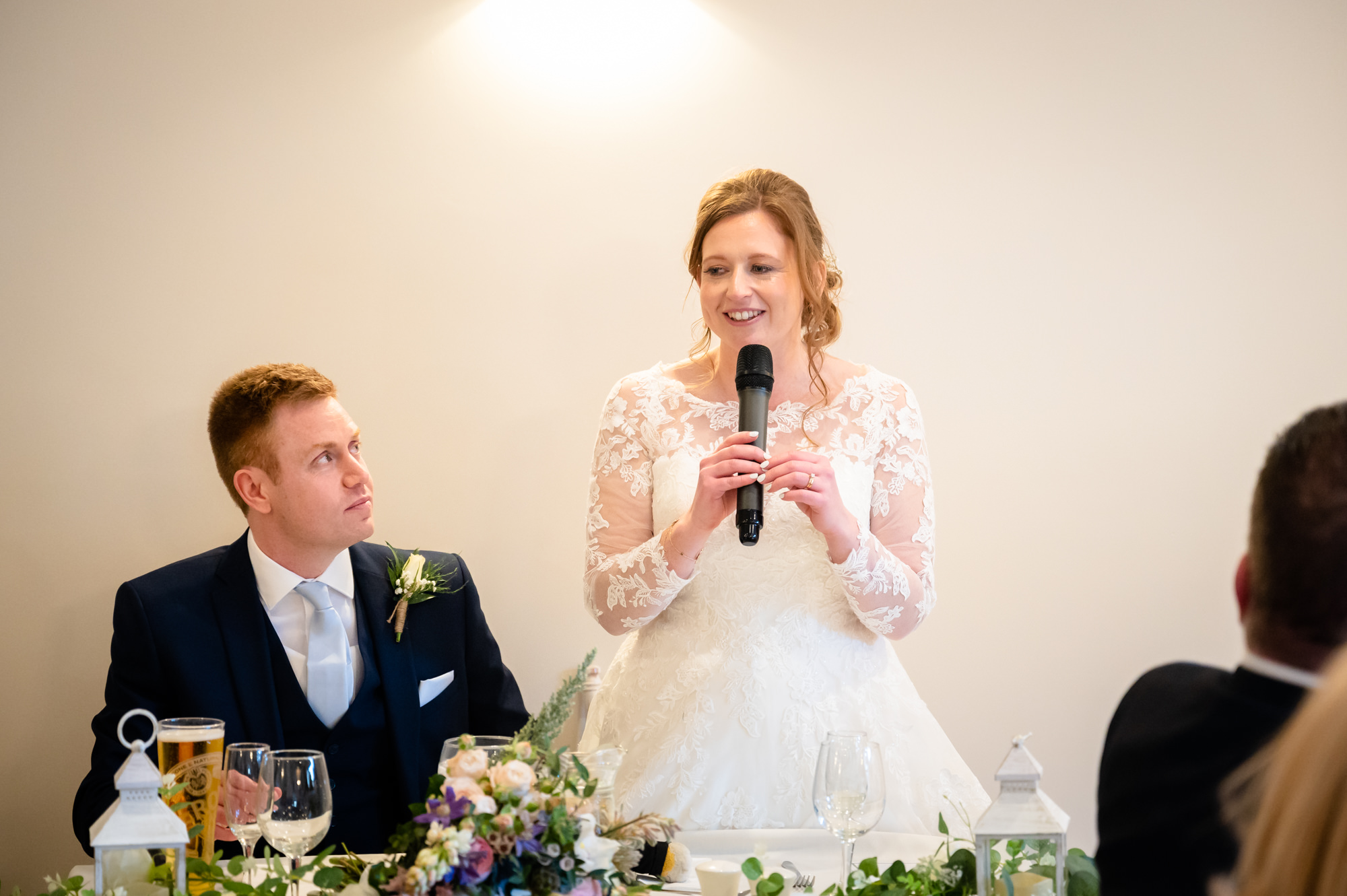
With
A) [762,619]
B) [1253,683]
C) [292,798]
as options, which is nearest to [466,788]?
[292,798]

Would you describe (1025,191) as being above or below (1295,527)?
above

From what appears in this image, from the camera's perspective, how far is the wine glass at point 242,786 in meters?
1.42

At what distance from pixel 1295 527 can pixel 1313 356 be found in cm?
288

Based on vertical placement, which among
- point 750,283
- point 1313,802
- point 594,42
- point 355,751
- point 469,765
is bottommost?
point 355,751

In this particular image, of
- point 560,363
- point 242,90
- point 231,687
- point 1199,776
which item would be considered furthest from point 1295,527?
point 242,90

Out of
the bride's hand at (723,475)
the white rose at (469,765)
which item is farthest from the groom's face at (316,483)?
the white rose at (469,765)

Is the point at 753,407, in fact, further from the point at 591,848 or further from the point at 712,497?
the point at 591,848

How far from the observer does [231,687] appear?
2.22 m

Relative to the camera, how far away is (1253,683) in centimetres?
83

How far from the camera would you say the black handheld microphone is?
1.95 meters

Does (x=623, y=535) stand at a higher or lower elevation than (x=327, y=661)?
higher

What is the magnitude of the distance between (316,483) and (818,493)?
44.4 inches

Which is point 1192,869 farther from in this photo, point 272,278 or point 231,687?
point 272,278

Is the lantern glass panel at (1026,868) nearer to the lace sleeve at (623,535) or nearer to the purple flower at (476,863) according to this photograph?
the purple flower at (476,863)
